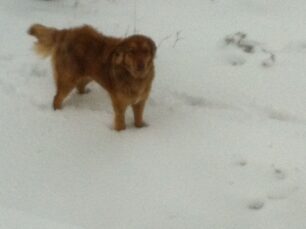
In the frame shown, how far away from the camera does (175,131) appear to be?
13.1 feet

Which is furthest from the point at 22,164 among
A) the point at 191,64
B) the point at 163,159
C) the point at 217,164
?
the point at 191,64

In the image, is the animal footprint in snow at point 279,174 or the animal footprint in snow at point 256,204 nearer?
the animal footprint in snow at point 256,204

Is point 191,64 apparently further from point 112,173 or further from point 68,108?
point 112,173

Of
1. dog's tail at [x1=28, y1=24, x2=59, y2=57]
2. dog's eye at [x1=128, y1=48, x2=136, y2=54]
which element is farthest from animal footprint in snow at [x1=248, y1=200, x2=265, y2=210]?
dog's tail at [x1=28, y1=24, x2=59, y2=57]

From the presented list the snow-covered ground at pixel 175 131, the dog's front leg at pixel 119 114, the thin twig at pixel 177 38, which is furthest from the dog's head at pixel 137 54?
the thin twig at pixel 177 38

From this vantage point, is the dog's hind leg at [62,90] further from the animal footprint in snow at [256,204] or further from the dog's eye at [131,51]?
the animal footprint in snow at [256,204]

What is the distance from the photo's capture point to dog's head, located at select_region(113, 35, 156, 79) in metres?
3.63

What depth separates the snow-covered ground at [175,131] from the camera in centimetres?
332

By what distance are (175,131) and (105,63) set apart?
0.66m

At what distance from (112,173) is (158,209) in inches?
17.2

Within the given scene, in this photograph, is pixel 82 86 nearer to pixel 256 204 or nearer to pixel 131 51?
pixel 131 51

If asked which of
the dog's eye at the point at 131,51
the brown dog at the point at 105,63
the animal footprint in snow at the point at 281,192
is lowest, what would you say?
the animal footprint in snow at the point at 281,192

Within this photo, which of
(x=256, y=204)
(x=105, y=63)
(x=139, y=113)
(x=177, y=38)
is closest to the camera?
(x=256, y=204)

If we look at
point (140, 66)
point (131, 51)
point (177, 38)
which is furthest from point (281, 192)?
point (177, 38)
